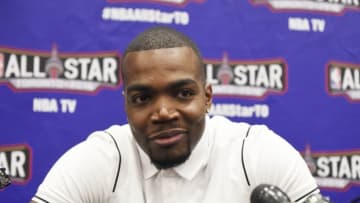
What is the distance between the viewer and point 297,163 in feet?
2.69

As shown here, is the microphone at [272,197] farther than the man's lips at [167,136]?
No

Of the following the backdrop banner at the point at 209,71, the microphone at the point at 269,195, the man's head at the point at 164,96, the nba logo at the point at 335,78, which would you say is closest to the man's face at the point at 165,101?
the man's head at the point at 164,96

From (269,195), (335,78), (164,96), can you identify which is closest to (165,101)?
(164,96)

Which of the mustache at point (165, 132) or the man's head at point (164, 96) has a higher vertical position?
the man's head at point (164, 96)

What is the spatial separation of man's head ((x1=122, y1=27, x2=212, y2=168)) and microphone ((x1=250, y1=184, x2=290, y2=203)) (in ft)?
0.85

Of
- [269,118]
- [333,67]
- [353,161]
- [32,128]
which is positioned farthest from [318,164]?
[32,128]

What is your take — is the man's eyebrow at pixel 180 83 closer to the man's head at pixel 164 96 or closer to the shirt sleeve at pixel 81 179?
the man's head at pixel 164 96

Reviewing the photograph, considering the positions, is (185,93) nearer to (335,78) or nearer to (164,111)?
(164,111)

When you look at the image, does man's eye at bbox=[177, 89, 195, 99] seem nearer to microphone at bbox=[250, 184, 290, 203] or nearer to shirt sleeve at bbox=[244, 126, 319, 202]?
shirt sleeve at bbox=[244, 126, 319, 202]

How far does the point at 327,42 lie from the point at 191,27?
1.67ft

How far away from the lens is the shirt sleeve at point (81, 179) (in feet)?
2.66

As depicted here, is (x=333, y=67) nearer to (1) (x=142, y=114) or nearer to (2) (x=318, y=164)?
(2) (x=318, y=164)

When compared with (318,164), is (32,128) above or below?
above

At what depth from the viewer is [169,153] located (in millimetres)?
756
